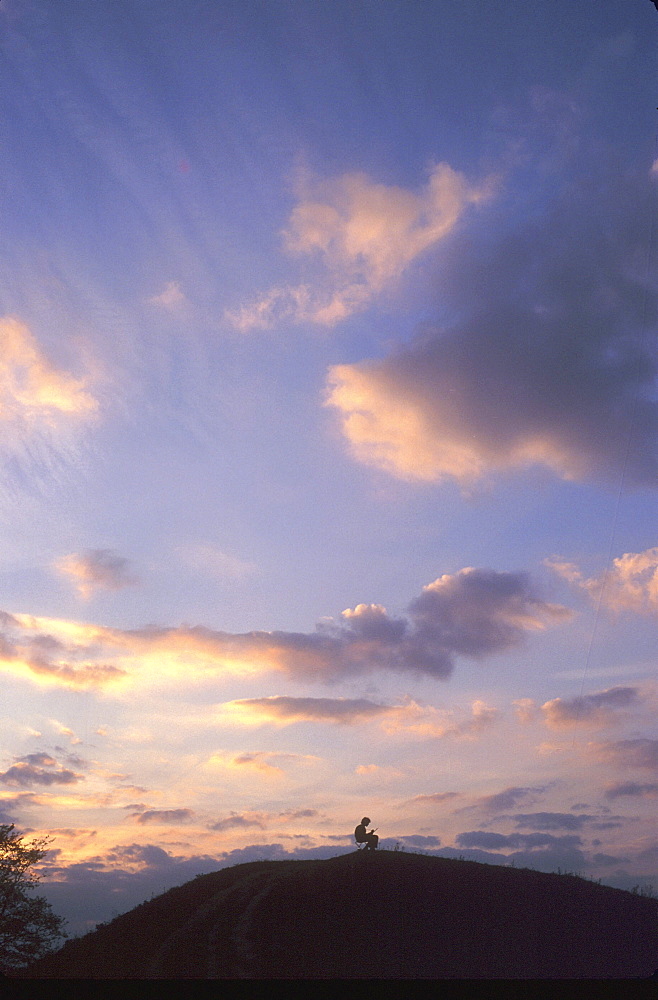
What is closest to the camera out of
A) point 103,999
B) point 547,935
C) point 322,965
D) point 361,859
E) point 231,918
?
point 103,999

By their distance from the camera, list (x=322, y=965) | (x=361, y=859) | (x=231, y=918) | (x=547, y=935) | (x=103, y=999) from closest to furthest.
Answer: (x=103, y=999), (x=322, y=965), (x=547, y=935), (x=231, y=918), (x=361, y=859)

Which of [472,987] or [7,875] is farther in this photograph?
[7,875]

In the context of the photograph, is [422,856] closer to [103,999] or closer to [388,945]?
[388,945]

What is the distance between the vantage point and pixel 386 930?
125 feet

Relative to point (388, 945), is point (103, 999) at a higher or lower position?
higher

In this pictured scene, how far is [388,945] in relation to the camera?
36312 mm

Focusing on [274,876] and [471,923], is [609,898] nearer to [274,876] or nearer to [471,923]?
[471,923]

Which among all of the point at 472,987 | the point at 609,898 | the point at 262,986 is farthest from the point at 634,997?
the point at 609,898

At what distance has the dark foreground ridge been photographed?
3438 centimetres

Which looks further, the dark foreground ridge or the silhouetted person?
the silhouetted person

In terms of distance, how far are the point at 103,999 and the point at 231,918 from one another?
106 ft

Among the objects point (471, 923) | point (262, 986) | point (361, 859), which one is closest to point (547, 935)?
point (471, 923)

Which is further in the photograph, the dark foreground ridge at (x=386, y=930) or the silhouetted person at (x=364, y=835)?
the silhouetted person at (x=364, y=835)

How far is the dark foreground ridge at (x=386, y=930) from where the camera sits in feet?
113
